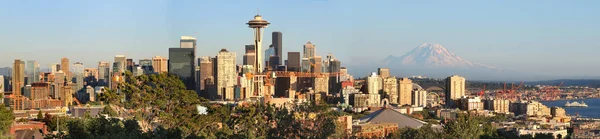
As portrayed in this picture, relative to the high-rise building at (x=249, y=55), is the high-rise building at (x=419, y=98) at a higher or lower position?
lower

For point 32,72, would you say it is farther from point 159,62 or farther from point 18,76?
point 159,62

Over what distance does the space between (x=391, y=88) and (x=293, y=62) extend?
5.72 m

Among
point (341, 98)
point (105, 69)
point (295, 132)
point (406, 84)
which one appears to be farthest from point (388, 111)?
point (406, 84)

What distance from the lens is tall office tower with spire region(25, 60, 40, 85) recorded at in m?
29.9

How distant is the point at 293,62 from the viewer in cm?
4269

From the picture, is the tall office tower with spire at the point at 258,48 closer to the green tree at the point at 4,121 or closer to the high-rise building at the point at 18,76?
the high-rise building at the point at 18,76

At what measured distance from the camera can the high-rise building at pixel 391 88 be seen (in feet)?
124

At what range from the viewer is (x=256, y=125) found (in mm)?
9406

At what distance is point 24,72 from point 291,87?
11263mm

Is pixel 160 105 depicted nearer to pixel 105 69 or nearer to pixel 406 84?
pixel 105 69

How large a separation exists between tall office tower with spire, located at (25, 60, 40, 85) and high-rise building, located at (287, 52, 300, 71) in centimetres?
1336

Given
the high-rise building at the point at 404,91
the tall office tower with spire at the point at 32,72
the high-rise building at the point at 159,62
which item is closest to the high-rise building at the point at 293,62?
the high-rise building at the point at 404,91

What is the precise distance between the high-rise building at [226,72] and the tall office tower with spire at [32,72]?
670 centimetres

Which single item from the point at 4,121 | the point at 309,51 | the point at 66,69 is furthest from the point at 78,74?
the point at 4,121
